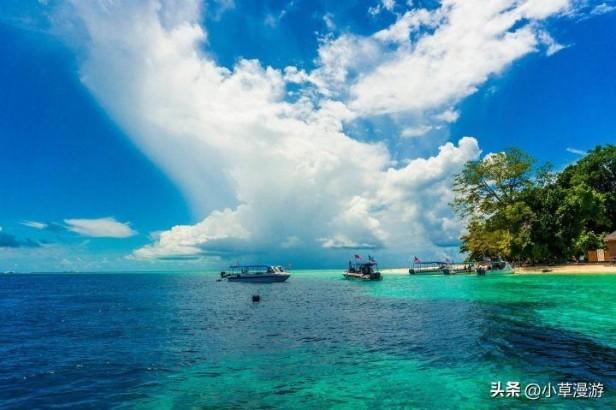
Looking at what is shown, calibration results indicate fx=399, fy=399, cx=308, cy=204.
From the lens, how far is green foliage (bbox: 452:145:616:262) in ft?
167

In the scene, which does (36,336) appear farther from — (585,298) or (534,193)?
(534,193)

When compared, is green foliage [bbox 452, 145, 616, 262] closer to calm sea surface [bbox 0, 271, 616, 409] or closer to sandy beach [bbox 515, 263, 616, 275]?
sandy beach [bbox 515, 263, 616, 275]

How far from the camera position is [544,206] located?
176ft

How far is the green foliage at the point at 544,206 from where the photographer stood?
5081 centimetres

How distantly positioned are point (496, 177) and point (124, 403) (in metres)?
60.5

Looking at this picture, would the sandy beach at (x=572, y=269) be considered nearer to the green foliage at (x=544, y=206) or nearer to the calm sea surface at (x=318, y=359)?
the green foliage at (x=544, y=206)

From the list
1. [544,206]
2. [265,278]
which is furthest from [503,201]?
[265,278]

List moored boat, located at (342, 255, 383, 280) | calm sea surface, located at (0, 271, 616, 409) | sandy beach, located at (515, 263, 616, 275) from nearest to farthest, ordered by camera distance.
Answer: calm sea surface, located at (0, 271, 616, 409) → sandy beach, located at (515, 263, 616, 275) → moored boat, located at (342, 255, 383, 280)

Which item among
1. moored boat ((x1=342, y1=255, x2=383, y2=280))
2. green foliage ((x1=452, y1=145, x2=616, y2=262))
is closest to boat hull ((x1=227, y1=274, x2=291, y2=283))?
moored boat ((x1=342, y1=255, x2=383, y2=280))

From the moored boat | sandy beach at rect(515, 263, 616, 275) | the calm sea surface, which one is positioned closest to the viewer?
the calm sea surface

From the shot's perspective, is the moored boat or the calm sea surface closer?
the calm sea surface

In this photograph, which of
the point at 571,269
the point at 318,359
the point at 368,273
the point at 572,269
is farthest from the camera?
the point at 368,273

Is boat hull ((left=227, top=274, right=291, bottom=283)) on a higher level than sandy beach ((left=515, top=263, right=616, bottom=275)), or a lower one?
lower

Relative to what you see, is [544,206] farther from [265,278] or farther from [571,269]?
[265,278]
